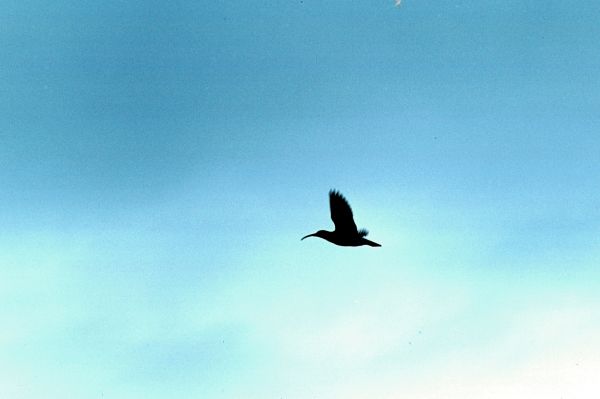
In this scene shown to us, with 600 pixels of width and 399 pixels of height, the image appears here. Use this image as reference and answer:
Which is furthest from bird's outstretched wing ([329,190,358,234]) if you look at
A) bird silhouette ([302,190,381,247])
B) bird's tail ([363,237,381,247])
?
bird's tail ([363,237,381,247])

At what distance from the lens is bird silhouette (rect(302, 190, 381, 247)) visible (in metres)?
12.4

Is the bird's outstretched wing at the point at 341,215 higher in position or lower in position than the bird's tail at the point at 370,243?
higher

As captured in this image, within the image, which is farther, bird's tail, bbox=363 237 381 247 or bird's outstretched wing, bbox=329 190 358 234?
bird's outstretched wing, bbox=329 190 358 234

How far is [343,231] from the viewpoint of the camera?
12531mm

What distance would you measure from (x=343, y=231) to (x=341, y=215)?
0.59 meters

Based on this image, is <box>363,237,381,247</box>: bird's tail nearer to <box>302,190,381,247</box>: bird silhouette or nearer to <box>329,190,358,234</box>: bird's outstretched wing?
<box>302,190,381,247</box>: bird silhouette

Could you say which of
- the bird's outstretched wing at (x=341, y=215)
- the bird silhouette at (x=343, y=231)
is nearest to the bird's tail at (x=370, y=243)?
the bird silhouette at (x=343, y=231)

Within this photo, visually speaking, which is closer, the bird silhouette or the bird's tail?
the bird's tail

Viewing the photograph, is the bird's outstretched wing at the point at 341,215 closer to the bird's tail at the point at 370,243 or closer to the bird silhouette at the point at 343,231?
the bird silhouette at the point at 343,231

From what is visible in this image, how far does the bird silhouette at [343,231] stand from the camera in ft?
40.8

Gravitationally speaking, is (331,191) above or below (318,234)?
above

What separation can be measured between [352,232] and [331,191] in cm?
181

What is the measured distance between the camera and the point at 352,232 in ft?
41.0

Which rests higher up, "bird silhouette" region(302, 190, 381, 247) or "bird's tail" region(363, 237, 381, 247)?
"bird silhouette" region(302, 190, 381, 247)
